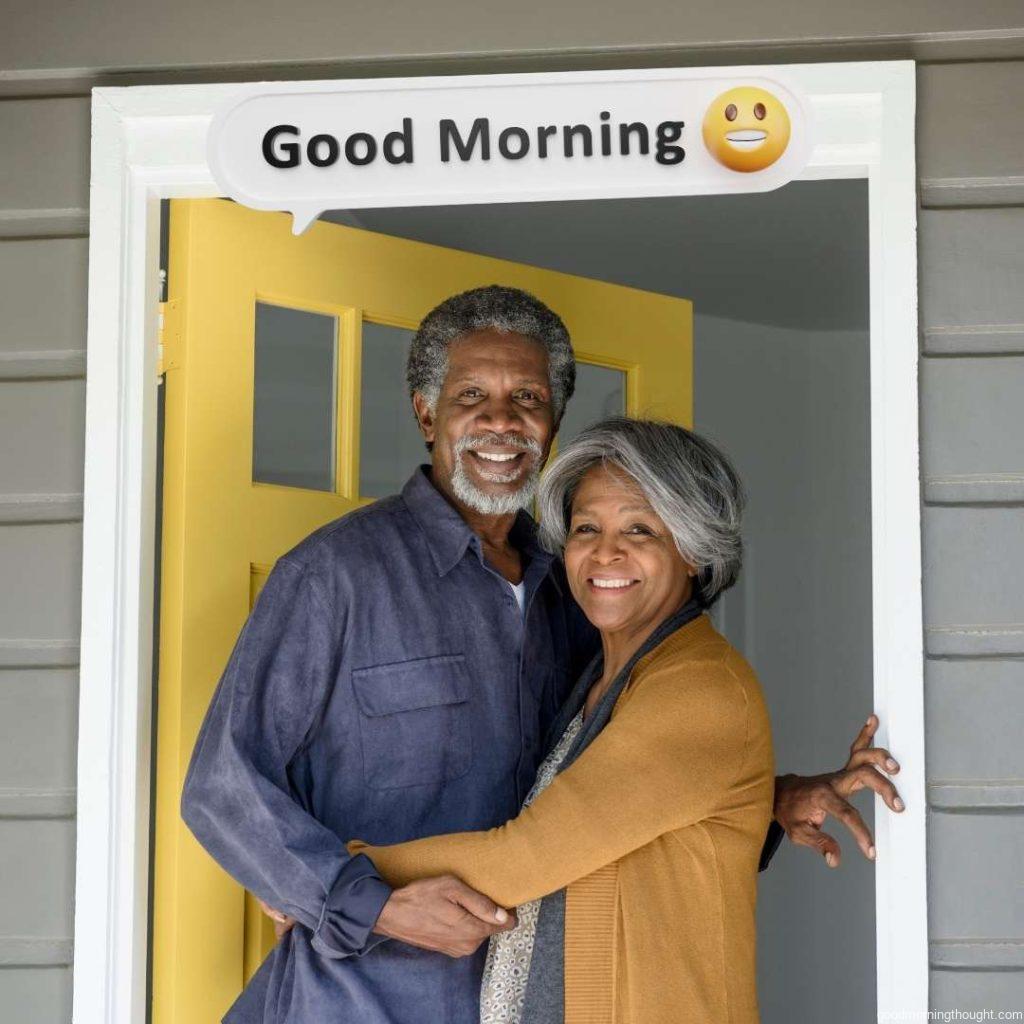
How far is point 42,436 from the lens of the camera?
2.60 m

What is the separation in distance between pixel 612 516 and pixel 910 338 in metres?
0.54

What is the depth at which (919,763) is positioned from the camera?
7.97ft

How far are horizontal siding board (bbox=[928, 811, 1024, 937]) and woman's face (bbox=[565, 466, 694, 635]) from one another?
56 cm

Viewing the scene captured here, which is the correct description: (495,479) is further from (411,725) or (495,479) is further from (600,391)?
(600,391)

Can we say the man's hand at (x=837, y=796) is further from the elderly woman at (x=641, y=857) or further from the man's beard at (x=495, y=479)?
the man's beard at (x=495, y=479)

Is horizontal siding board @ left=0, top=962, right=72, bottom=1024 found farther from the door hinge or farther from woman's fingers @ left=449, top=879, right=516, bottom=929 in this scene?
the door hinge

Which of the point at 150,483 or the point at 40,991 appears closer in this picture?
the point at 40,991

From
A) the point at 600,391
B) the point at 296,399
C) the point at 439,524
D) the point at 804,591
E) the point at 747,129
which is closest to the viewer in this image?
the point at 747,129

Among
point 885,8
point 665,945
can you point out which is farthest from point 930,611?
point 885,8

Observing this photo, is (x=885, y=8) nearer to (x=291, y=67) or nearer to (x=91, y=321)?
(x=291, y=67)

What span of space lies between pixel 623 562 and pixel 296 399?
2.84 feet

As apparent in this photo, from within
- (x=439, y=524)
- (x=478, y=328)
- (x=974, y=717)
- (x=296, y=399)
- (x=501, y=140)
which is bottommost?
(x=974, y=717)

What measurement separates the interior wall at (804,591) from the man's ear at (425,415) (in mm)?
2448

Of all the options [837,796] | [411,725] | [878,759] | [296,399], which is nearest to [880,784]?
[878,759]
